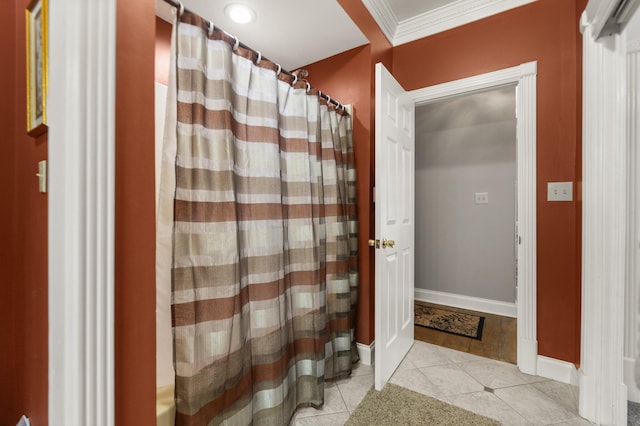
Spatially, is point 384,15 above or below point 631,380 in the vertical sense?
above

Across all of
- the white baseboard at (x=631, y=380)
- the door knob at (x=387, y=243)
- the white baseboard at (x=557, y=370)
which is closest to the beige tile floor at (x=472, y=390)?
the white baseboard at (x=557, y=370)

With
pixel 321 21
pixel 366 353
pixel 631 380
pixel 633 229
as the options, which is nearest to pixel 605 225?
pixel 633 229

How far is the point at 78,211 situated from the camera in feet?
2.25

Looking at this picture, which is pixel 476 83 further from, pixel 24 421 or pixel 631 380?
pixel 24 421

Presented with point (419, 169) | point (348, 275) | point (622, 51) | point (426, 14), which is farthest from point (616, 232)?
point (419, 169)

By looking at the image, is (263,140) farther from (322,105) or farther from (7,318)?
(7,318)

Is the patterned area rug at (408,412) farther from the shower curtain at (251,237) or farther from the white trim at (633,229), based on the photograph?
the white trim at (633,229)

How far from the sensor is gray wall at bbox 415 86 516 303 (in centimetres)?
290

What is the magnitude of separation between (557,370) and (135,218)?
98.5 inches

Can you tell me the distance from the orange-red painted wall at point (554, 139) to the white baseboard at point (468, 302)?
3.73 ft

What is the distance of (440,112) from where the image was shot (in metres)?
3.25

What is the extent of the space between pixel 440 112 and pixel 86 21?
332cm

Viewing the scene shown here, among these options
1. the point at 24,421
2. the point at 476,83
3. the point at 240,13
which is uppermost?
the point at 240,13

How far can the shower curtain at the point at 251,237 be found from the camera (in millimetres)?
1088
